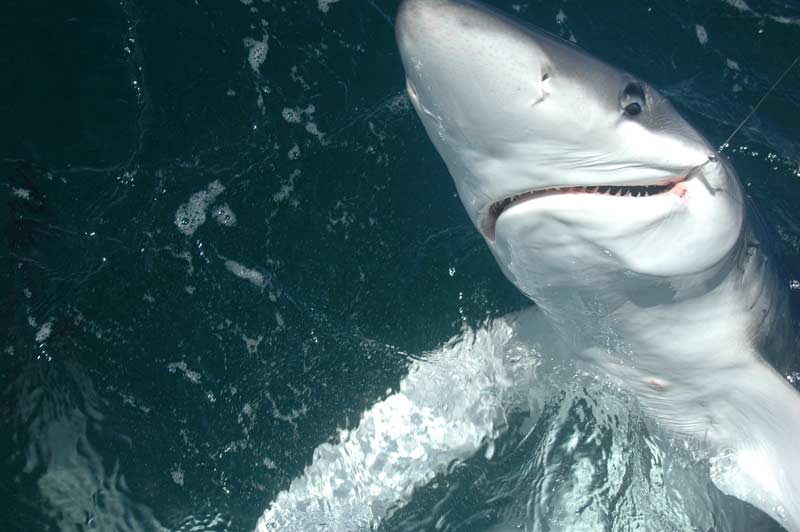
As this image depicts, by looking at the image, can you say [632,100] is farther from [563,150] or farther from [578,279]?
[578,279]

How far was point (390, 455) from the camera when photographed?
9.84 ft

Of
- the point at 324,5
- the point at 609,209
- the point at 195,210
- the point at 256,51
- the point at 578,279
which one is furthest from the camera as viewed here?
the point at 324,5

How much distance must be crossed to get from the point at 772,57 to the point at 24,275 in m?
4.26

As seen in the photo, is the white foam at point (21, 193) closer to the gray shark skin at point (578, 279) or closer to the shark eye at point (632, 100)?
the gray shark skin at point (578, 279)

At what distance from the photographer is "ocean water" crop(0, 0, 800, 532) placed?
2662mm

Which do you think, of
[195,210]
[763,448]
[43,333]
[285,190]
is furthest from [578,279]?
[43,333]


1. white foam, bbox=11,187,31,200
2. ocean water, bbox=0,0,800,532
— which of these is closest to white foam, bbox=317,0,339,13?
ocean water, bbox=0,0,800,532

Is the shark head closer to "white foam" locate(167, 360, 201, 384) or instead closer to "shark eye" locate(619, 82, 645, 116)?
"shark eye" locate(619, 82, 645, 116)

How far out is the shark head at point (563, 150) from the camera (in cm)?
143

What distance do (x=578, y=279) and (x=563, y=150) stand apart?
554 mm

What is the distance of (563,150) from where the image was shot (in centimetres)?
154

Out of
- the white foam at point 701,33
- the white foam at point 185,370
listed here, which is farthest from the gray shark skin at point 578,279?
the white foam at point 701,33

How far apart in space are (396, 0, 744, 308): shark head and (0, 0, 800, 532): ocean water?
1.29 meters

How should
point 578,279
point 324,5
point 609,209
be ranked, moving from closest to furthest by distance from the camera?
point 609,209 → point 578,279 → point 324,5
